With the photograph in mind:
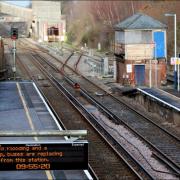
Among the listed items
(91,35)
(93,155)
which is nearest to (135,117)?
(93,155)

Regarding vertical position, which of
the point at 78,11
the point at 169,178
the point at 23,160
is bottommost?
the point at 169,178

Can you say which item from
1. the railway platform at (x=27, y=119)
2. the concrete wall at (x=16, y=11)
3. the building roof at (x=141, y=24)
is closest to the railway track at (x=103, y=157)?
the railway platform at (x=27, y=119)

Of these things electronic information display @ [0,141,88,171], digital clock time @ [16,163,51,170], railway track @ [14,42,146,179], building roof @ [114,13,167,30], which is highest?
building roof @ [114,13,167,30]

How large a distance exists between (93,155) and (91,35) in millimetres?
54971

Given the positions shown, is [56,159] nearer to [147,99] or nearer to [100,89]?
[147,99]

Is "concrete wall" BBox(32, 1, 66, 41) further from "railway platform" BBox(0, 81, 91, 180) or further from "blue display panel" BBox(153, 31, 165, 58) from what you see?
"railway platform" BBox(0, 81, 91, 180)

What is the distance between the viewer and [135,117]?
84.4ft

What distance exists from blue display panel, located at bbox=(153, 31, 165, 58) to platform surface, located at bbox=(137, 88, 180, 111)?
6.08 m

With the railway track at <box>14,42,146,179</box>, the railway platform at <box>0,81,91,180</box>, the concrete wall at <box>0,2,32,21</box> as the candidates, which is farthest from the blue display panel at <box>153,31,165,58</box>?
the concrete wall at <box>0,2,32,21</box>

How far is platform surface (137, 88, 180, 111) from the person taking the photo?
83.2ft

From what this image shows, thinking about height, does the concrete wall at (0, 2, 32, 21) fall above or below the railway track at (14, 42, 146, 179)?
above

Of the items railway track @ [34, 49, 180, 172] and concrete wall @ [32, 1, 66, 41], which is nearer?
railway track @ [34, 49, 180, 172]

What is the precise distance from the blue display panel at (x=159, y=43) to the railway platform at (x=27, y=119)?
8562mm

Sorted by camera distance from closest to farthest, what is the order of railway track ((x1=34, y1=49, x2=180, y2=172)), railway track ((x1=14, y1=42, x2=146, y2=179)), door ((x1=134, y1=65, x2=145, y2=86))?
railway track ((x1=14, y1=42, x2=146, y2=179)) → railway track ((x1=34, y1=49, x2=180, y2=172)) → door ((x1=134, y1=65, x2=145, y2=86))
